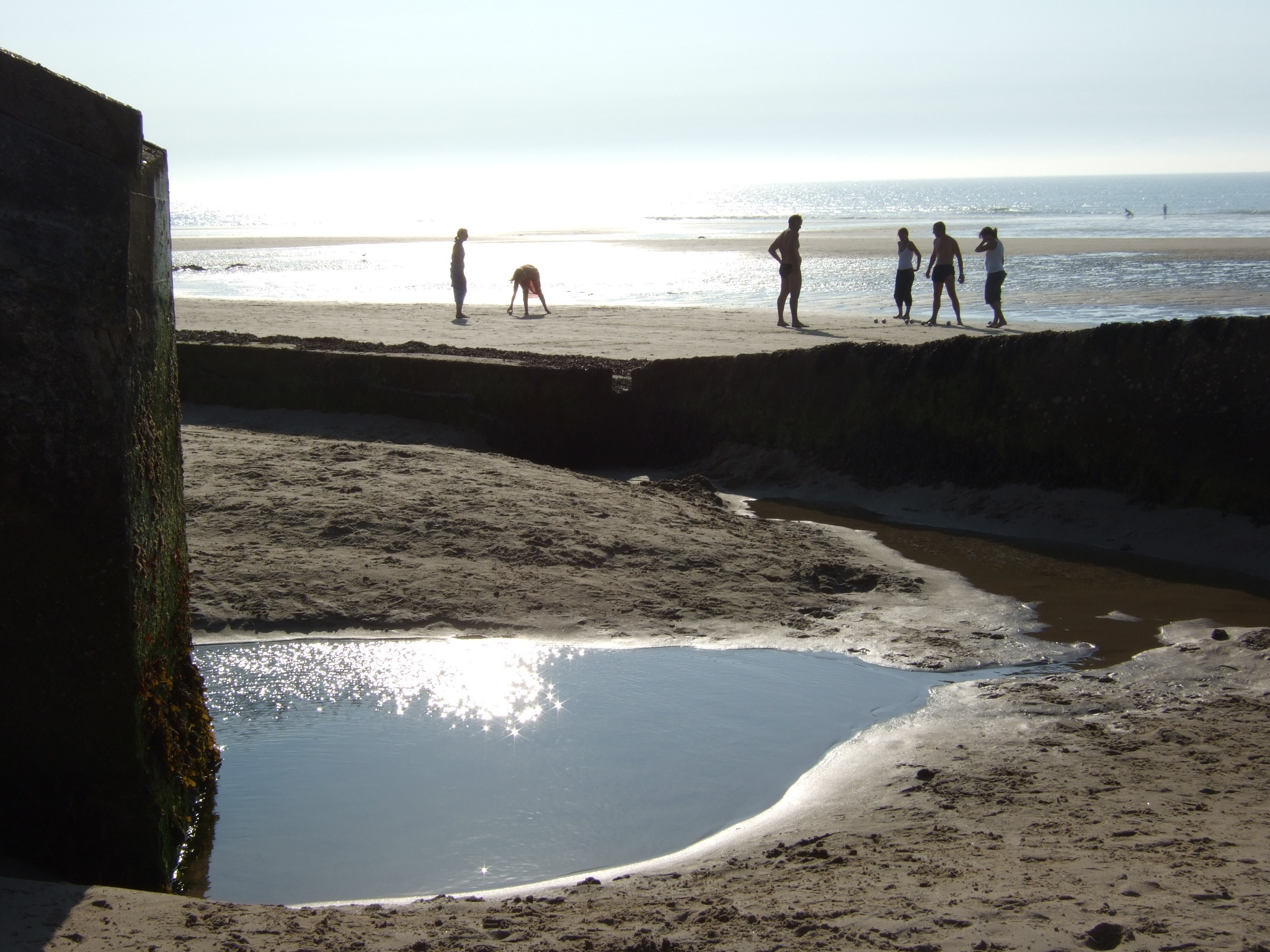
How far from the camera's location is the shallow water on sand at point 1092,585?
551 centimetres

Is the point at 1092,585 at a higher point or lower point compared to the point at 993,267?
lower

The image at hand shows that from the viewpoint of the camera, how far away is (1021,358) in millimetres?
8000

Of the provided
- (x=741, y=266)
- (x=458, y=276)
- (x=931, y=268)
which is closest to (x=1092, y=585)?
(x=931, y=268)

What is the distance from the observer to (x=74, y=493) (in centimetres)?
284

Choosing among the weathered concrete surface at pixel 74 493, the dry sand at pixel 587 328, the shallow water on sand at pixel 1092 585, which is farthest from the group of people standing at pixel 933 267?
the weathered concrete surface at pixel 74 493

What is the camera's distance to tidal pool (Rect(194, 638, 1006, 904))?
11.2 feet

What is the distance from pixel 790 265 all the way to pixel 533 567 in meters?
10.3

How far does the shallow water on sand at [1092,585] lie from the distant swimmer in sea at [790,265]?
767 cm

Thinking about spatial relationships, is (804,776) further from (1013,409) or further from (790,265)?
(790,265)

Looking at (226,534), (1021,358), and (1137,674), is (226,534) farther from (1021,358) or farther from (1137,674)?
(1021,358)

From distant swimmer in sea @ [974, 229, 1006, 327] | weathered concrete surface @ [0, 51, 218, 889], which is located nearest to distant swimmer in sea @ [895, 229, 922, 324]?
distant swimmer in sea @ [974, 229, 1006, 327]

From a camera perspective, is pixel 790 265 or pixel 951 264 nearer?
pixel 951 264

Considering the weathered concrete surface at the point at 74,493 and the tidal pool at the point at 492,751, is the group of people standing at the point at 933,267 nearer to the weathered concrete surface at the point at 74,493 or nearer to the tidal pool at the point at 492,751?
the tidal pool at the point at 492,751

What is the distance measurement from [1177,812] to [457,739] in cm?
240
